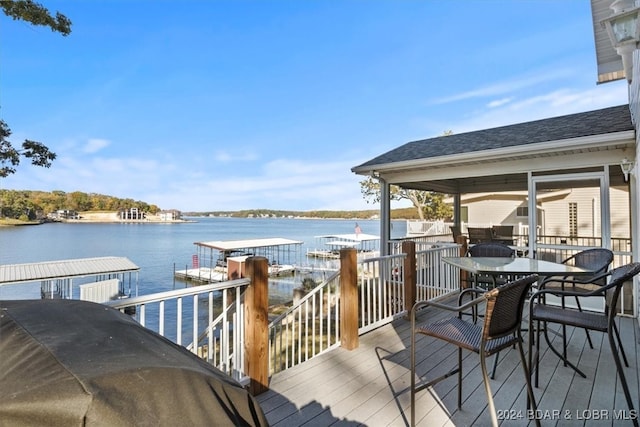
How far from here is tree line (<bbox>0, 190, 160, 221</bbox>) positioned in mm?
25805

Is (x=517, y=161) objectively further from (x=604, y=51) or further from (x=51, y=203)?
(x=51, y=203)

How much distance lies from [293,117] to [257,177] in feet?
76.8

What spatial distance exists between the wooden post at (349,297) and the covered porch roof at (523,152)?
12.8ft

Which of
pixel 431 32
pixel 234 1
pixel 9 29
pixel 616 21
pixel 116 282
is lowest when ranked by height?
pixel 116 282

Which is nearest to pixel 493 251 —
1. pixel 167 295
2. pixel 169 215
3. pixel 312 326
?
pixel 312 326

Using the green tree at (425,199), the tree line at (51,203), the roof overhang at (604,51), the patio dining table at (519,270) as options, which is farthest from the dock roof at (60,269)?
the green tree at (425,199)

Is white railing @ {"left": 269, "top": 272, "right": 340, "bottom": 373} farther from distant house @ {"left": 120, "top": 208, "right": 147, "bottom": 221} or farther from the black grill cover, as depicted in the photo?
distant house @ {"left": 120, "top": 208, "right": 147, "bottom": 221}

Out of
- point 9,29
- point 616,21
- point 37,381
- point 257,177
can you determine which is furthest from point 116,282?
point 257,177

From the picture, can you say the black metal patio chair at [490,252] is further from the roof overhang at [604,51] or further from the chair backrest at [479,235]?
the chair backrest at [479,235]

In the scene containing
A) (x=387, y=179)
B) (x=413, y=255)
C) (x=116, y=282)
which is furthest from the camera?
(x=116, y=282)

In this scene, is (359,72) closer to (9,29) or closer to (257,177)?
(9,29)

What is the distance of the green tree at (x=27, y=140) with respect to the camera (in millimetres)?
6027

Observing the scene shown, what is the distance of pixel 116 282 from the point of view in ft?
40.6

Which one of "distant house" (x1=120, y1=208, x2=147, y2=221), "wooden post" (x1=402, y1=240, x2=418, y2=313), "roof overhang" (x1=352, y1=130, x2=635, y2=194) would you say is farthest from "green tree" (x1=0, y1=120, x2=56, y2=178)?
"distant house" (x1=120, y1=208, x2=147, y2=221)
